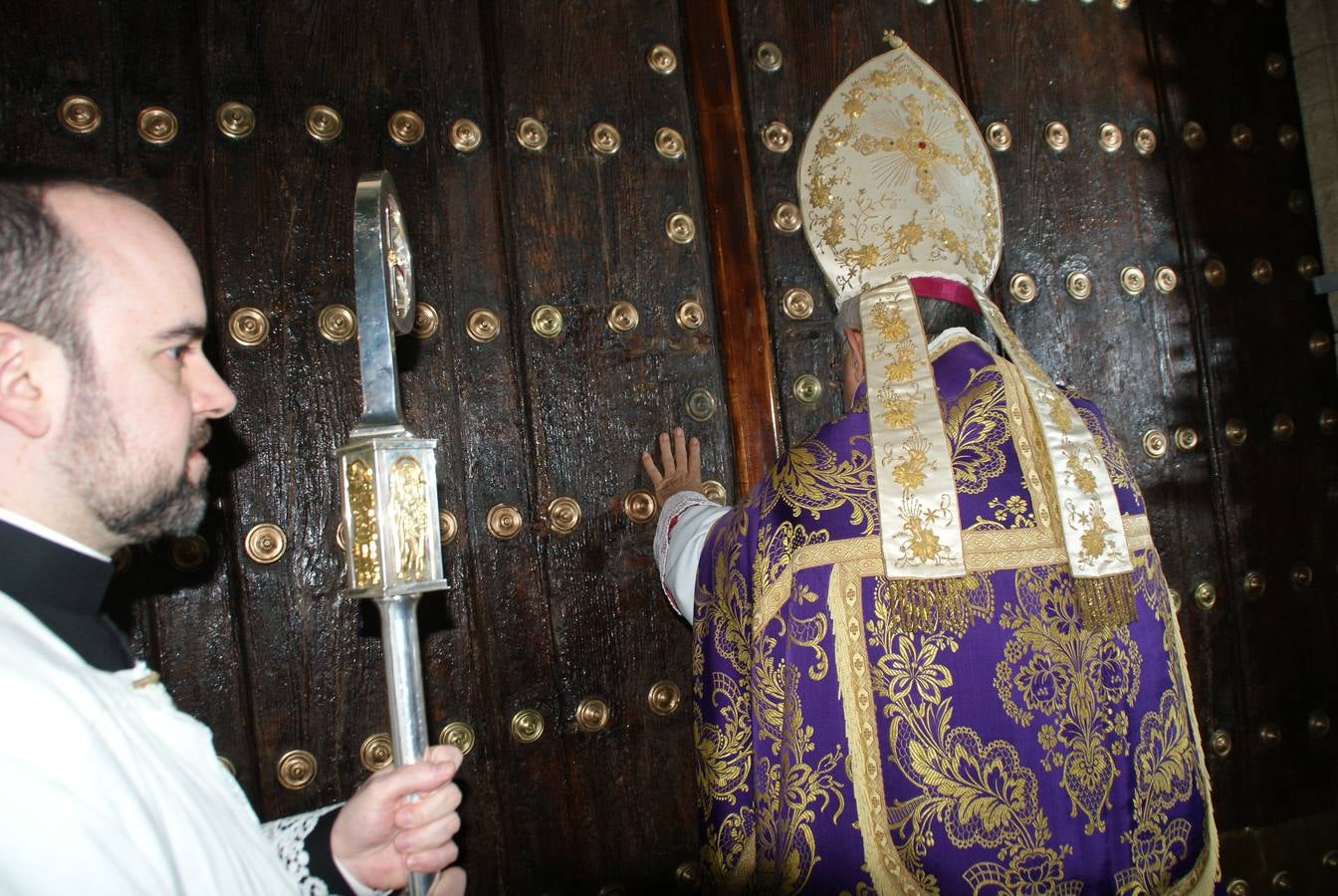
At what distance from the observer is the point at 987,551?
1.42 meters

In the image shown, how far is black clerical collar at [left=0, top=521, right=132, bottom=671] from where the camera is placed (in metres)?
0.84

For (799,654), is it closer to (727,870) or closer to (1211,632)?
(727,870)

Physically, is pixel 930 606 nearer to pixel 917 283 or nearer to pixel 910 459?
pixel 910 459

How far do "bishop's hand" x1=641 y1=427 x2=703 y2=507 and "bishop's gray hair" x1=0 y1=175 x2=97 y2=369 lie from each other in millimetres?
1097

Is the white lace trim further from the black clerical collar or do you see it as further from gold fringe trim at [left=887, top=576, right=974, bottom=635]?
gold fringe trim at [left=887, top=576, right=974, bottom=635]

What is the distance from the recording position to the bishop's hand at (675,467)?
1804 millimetres

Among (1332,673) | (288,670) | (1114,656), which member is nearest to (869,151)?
(1114,656)

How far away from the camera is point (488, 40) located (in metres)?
1.84

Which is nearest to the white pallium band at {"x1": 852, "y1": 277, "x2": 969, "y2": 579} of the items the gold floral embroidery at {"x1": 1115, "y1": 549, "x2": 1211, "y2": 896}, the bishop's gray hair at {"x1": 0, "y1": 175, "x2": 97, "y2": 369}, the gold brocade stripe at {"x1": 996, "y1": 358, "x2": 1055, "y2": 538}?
the gold brocade stripe at {"x1": 996, "y1": 358, "x2": 1055, "y2": 538}

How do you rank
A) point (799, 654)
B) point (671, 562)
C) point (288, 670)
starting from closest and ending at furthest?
1. point (799, 654)
2. point (288, 670)
3. point (671, 562)

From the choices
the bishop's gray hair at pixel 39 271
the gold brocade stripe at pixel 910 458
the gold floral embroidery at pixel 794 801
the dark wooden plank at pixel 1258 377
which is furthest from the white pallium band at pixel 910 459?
the dark wooden plank at pixel 1258 377

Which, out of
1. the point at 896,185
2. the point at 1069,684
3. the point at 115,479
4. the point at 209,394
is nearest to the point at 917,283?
the point at 896,185

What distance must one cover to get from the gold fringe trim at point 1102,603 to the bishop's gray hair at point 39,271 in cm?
137

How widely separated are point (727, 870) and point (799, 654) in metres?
0.39
